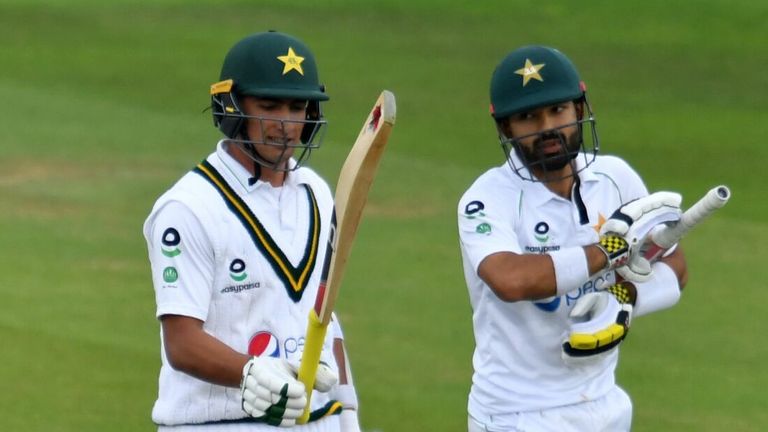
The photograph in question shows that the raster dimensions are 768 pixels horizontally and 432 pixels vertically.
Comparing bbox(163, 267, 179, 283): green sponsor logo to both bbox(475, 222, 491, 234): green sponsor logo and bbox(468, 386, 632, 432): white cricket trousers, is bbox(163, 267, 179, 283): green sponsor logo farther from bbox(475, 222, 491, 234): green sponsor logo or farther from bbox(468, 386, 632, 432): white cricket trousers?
bbox(468, 386, 632, 432): white cricket trousers

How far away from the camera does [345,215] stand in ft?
14.9

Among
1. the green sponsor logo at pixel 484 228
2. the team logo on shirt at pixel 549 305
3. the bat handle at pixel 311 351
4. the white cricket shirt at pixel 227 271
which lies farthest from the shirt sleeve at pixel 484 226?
→ the bat handle at pixel 311 351

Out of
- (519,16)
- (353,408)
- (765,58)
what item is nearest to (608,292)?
(353,408)

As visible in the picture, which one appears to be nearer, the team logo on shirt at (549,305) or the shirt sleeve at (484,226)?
the shirt sleeve at (484,226)

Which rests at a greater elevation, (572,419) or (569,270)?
(569,270)

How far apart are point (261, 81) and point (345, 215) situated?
2.34ft

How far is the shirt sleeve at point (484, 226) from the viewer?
217 inches

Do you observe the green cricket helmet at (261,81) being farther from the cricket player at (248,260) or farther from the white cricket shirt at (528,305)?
the white cricket shirt at (528,305)

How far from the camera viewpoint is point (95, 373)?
998 cm

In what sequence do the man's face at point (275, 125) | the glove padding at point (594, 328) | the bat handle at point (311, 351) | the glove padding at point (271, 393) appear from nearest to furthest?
1. the glove padding at point (271, 393)
2. the bat handle at point (311, 351)
3. the man's face at point (275, 125)
4. the glove padding at point (594, 328)

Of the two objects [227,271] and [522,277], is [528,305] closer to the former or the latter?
[522,277]

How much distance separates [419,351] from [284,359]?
581 cm

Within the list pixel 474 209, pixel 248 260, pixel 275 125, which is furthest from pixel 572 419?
pixel 275 125

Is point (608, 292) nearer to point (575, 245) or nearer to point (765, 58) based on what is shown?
point (575, 245)
